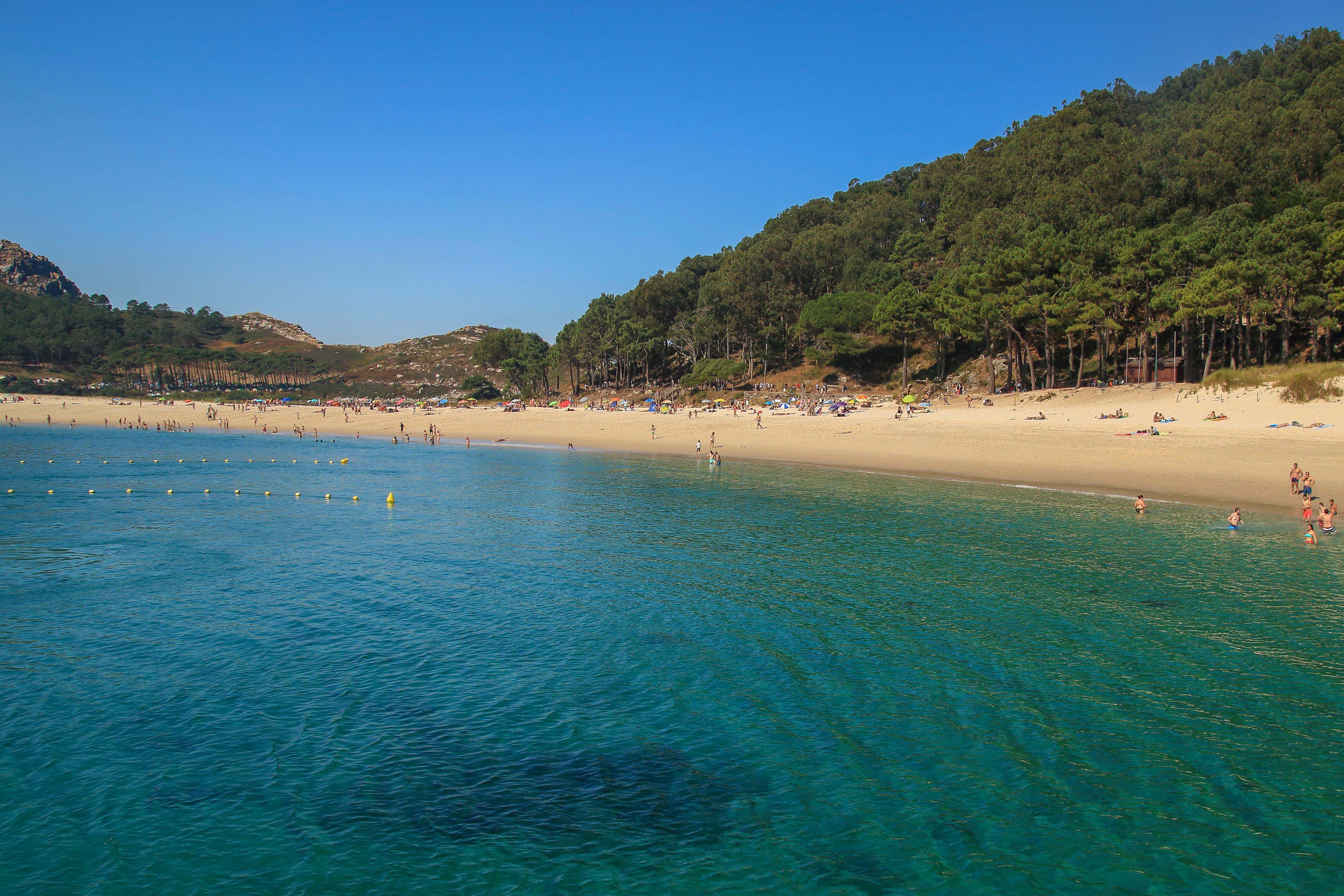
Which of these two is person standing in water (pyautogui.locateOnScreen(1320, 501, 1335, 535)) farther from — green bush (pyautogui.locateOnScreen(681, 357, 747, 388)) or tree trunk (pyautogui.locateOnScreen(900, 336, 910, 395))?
green bush (pyautogui.locateOnScreen(681, 357, 747, 388))

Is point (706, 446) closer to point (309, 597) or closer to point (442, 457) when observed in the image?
point (442, 457)

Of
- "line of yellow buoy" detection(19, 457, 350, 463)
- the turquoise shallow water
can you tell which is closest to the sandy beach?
the turquoise shallow water

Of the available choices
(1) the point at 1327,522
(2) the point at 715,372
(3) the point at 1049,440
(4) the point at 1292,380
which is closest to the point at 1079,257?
(4) the point at 1292,380

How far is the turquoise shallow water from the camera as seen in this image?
8641 millimetres

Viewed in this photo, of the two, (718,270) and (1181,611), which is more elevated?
(718,270)

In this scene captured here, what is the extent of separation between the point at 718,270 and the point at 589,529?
280ft

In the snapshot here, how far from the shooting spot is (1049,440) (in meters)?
42.2

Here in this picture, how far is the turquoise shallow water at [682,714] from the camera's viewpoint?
8641 mm

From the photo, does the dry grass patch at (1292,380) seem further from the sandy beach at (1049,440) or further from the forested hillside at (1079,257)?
the forested hillside at (1079,257)

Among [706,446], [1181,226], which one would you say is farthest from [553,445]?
[1181,226]

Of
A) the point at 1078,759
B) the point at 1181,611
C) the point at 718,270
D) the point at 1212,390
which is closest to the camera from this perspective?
the point at 1078,759

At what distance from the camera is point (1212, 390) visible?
44.1 metres

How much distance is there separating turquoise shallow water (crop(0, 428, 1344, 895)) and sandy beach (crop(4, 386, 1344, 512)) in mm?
7998

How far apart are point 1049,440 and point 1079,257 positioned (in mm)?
24101
